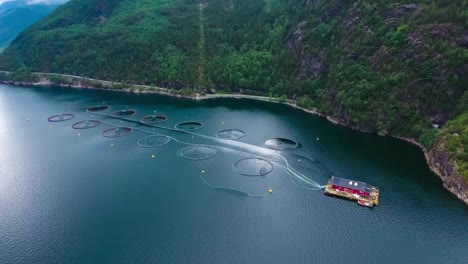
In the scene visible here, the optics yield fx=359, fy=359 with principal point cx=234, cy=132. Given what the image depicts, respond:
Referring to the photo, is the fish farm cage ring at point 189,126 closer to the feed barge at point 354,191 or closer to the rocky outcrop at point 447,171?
the feed barge at point 354,191

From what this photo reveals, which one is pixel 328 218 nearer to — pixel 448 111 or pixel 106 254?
pixel 106 254

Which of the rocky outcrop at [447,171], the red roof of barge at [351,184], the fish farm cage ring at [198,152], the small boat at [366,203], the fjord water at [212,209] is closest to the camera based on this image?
the fjord water at [212,209]

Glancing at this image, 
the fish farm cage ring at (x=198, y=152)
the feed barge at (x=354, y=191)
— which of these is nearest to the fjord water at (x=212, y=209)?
the feed barge at (x=354, y=191)

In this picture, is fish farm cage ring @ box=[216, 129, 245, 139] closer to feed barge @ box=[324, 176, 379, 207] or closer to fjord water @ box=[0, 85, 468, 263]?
fjord water @ box=[0, 85, 468, 263]

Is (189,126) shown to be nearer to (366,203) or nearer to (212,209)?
(212,209)

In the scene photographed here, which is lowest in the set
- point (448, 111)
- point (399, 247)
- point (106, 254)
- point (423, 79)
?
point (106, 254)

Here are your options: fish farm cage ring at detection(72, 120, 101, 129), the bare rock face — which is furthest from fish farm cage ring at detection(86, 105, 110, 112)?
the bare rock face

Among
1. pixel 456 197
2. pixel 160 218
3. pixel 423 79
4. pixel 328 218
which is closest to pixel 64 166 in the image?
pixel 160 218
